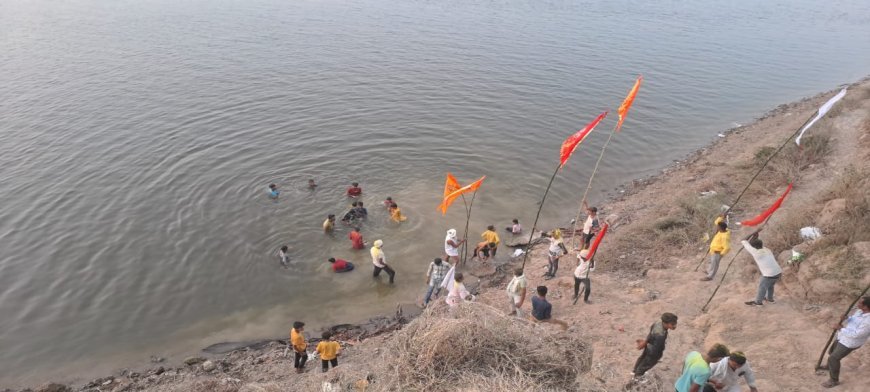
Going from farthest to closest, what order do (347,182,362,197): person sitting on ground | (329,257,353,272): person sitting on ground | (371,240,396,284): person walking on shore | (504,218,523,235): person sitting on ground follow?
(347,182,362,197): person sitting on ground
(504,218,523,235): person sitting on ground
(329,257,353,272): person sitting on ground
(371,240,396,284): person walking on shore

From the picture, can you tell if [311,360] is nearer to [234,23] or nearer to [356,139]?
[356,139]

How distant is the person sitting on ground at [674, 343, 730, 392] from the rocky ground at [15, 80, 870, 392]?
1146 mm

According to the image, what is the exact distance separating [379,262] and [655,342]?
762 centimetres

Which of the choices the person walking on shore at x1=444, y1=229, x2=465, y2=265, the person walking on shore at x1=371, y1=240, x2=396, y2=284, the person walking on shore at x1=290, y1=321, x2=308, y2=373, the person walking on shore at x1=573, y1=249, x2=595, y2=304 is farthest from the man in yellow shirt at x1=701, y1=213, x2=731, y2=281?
the person walking on shore at x1=290, y1=321, x2=308, y2=373

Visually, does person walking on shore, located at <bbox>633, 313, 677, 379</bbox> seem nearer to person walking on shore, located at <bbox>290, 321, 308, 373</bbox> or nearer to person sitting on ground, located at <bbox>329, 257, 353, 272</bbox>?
person walking on shore, located at <bbox>290, 321, 308, 373</bbox>

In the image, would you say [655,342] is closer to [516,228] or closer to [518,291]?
[518,291]

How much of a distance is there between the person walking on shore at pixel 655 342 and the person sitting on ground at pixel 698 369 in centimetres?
69

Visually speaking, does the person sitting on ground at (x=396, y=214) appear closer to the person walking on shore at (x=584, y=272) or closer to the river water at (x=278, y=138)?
the river water at (x=278, y=138)

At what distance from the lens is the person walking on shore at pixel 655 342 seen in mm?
7535

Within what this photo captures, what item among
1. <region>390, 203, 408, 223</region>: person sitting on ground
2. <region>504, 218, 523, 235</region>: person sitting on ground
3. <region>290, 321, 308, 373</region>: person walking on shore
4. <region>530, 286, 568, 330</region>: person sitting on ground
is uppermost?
<region>390, 203, 408, 223</region>: person sitting on ground

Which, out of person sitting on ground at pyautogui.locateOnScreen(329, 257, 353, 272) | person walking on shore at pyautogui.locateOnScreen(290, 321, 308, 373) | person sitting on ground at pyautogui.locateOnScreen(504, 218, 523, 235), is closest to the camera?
person walking on shore at pyautogui.locateOnScreen(290, 321, 308, 373)

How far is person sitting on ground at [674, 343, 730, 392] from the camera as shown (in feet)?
22.0

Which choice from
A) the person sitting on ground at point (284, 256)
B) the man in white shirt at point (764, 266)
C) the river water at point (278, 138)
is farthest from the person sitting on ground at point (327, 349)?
the man in white shirt at point (764, 266)

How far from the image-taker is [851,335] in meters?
7.05
